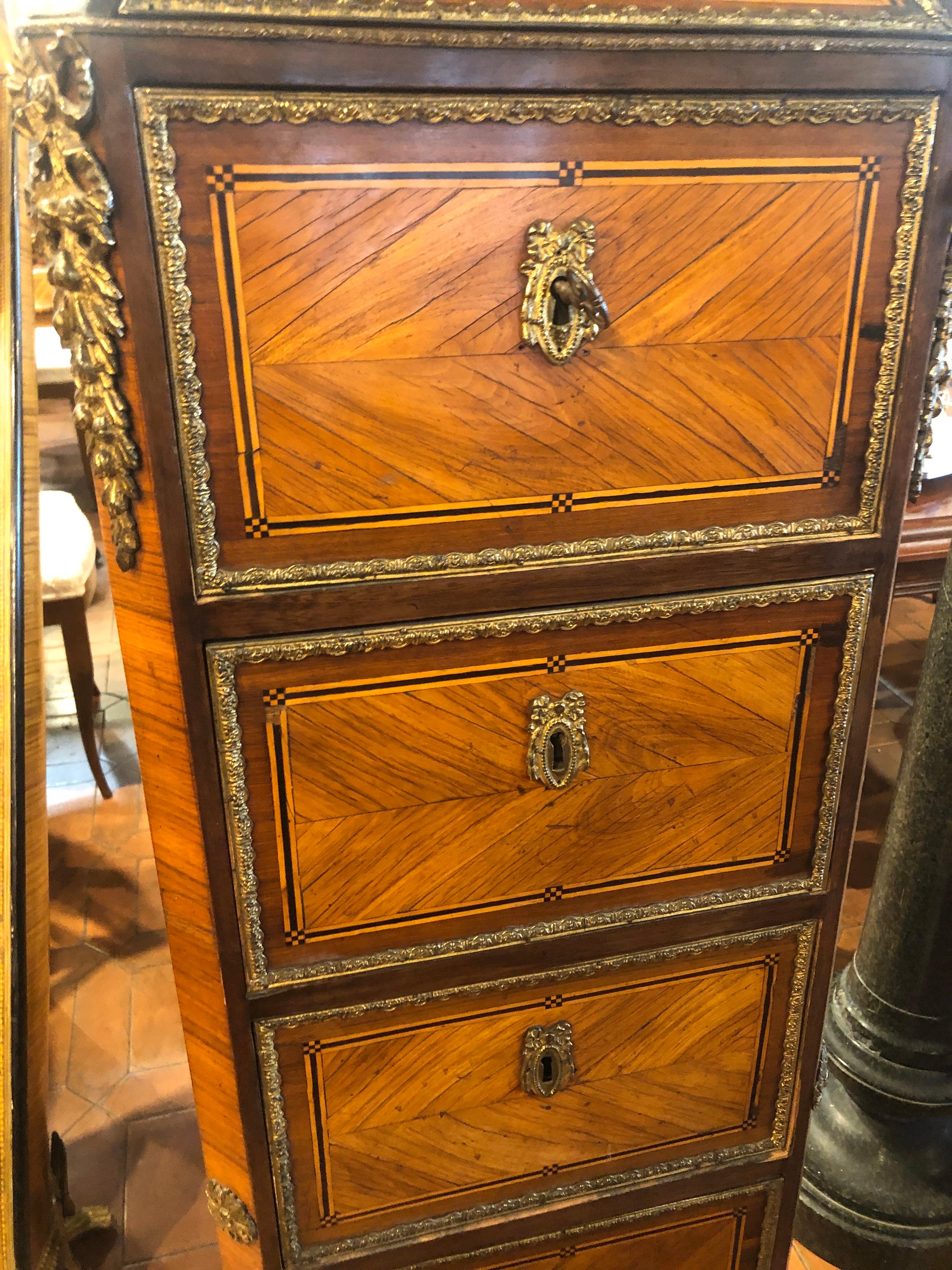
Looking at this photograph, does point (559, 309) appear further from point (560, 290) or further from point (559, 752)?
point (559, 752)

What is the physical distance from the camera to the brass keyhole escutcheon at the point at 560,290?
69 cm

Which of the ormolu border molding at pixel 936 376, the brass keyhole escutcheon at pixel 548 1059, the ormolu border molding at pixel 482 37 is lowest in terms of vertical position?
the brass keyhole escutcheon at pixel 548 1059

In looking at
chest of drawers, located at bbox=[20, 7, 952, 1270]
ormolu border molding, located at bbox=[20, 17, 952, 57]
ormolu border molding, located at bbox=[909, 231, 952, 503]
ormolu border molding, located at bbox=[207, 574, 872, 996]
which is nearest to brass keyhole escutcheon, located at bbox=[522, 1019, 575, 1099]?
chest of drawers, located at bbox=[20, 7, 952, 1270]

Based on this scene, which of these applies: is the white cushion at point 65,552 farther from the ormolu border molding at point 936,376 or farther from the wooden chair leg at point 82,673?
the ormolu border molding at point 936,376

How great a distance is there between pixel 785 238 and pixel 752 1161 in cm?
96

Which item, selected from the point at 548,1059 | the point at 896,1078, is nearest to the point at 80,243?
the point at 548,1059

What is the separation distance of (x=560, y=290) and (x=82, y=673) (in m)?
1.80

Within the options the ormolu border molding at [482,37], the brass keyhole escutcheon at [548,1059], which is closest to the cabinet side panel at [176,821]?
the ormolu border molding at [482,37]

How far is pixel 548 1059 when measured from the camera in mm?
977

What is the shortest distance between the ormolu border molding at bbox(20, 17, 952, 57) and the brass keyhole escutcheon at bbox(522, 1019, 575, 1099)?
2.79 ft

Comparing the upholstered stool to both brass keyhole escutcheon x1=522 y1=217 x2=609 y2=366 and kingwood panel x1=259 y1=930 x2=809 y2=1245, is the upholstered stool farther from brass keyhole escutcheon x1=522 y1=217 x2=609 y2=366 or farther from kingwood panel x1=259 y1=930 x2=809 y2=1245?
brass keyhole escutcheon x1=522 y1=217 x2=609 y2=366

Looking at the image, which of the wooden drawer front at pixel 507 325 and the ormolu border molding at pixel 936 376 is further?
the ormolu border molding at pixel 936 376

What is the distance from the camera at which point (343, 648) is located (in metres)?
0.76

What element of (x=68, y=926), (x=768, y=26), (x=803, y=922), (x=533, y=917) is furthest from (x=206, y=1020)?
(x=68, y=926)
